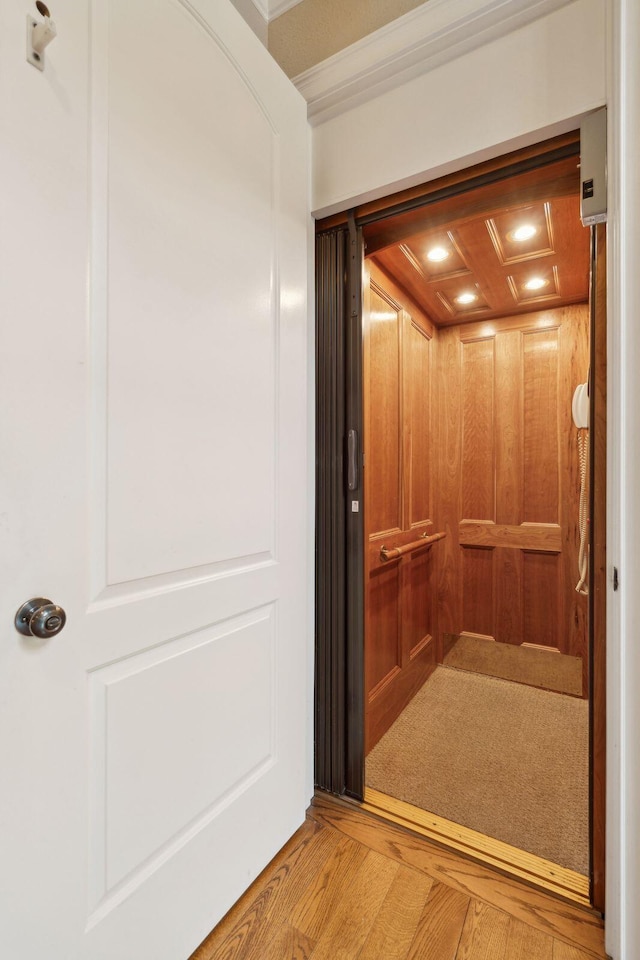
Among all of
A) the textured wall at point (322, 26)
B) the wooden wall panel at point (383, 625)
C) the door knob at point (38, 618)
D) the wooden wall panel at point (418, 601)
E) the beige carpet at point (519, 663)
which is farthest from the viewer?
the beige carpet at point (519, 663)

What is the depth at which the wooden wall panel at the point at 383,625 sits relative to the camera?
1.95 metres

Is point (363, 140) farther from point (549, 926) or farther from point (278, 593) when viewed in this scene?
point (549, 926)

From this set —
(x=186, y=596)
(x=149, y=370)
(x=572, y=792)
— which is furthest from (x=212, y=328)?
(x=572, y=792)

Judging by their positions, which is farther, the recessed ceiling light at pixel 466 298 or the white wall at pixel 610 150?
the recessed ceiling light at pixel 466 298

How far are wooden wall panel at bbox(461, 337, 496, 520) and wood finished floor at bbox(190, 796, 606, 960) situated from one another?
2018 mm

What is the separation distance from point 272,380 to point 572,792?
1867 mm

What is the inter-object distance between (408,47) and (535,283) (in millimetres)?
1523

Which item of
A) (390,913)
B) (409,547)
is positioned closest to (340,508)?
(409,547)

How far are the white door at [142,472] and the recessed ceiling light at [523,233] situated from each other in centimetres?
111

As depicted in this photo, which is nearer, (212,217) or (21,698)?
(21,698)

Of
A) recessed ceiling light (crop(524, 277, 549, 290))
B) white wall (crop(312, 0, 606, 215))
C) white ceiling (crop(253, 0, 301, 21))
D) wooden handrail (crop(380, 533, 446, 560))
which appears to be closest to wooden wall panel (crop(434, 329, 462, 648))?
wooden handrail (crop(380, 533, 446, 560))

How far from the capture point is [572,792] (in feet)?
5.54

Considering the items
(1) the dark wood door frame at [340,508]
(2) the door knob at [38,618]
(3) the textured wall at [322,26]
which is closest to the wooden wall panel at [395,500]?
(1) the dark wood door frame at [340,508]

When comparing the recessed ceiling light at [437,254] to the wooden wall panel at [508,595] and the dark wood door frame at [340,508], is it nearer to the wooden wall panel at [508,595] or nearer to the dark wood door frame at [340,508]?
the dark wood door frame at [340,508]
